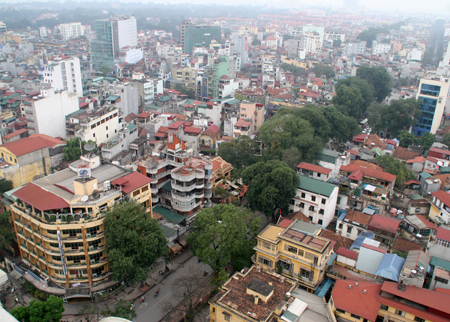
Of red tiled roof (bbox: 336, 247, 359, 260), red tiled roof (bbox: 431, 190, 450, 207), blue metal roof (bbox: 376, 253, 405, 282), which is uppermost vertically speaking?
blue metal roof (bbox: 376, 253, 405, 282)

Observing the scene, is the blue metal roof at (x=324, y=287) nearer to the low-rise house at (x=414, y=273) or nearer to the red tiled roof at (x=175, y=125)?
the low-rise house at (x=414, y=273)

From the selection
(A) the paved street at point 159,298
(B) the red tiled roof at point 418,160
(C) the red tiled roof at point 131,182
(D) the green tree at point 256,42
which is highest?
(D) the green tree at point 256,42

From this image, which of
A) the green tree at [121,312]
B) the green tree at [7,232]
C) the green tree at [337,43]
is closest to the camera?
the green tree at [121,312]

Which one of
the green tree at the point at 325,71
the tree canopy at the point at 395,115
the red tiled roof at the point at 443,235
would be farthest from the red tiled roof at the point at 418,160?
the green tree at the point at 325,71

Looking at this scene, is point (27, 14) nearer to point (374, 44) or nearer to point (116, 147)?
point (374, 44)

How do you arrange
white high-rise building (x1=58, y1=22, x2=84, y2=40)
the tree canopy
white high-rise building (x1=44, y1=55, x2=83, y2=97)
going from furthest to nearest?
1. white high-rise building (x1=58, y1=22, x2=84, y2=40)
2. white high-rise building (x1=44, y1=55, x2=83, y2=97)
3. the tree canopy

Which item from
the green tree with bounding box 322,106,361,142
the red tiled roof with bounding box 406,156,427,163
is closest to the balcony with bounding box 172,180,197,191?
the green tree with bounding box 322,106,361,142

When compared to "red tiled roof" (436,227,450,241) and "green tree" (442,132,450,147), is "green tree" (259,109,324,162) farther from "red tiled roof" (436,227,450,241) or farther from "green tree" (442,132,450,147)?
"green tree" (442,132,450,147)
